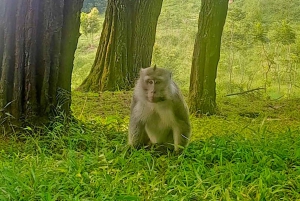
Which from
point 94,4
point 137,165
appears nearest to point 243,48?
point 94,4

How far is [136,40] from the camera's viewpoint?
8102mm

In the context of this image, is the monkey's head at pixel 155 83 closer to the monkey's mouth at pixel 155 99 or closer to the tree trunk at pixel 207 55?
the monkey's mouth at pixel 155 99

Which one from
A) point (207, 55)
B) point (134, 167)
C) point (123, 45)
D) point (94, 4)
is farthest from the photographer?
point (94, 4)

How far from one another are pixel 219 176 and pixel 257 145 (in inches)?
30.7

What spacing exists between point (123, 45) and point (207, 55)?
2080 millimetres

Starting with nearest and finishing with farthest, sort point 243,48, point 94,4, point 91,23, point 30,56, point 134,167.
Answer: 1. point 134,167
2. point 30,56
3. point 243,48
4. point 91,23
5. point 94,4

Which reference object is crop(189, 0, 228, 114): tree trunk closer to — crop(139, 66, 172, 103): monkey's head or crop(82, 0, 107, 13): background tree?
crop(139, 66, 172, 103): monkey's head

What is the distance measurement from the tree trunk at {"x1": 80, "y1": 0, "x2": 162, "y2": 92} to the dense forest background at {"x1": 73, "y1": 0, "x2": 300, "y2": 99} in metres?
2.00

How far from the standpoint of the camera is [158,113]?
3988 mm

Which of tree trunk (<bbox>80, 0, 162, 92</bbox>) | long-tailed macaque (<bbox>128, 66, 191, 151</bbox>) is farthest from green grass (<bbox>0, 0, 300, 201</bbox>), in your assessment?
tree trunk (<bbox>80, 0, 162, 92</bbox>)

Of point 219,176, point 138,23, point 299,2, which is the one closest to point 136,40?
point 138,23

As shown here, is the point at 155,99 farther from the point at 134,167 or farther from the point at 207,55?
the point at 207,55

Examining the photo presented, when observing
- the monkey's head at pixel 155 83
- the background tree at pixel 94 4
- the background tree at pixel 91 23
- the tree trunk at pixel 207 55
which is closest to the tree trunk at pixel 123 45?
the tree trunk at pixel 207 55

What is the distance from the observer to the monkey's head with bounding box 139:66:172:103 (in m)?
3.65
